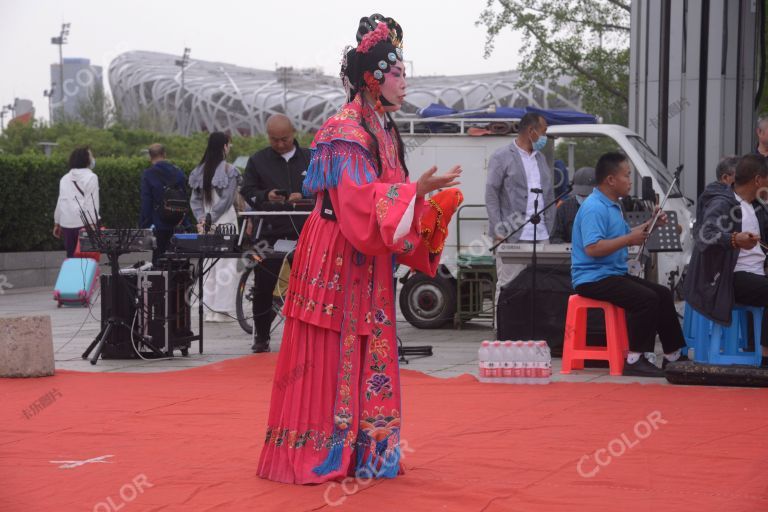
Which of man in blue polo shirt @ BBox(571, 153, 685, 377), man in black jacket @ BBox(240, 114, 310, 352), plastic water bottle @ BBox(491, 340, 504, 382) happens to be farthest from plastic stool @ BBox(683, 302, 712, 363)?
man in black jacket @ BBox(240, 114, 310, 352)

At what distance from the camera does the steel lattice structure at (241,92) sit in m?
94.4

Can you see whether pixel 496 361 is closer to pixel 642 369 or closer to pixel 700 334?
pixel 642 369

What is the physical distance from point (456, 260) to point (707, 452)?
655 cm

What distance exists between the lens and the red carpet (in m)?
5.06

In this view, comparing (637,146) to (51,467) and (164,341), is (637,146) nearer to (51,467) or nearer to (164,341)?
(164,341)

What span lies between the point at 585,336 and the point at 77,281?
8.12 metres

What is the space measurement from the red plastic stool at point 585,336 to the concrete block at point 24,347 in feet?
12.4

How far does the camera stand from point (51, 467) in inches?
227

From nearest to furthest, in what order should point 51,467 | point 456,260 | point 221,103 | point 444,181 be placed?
1. point 444,181
2. point 51,467
3. point 456,260
4. point 221,103

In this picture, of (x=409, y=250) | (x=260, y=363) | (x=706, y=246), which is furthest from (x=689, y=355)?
(x=409, y=250)

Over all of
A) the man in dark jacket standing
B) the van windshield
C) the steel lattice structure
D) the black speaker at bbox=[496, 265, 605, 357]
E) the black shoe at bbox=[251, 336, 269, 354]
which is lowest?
the black shoe at bbox=[251, 336, 269, 354]

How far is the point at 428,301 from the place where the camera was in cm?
1238

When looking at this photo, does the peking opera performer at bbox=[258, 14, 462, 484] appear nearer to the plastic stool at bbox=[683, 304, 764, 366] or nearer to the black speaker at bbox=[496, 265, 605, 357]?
the plastic stool at bbox=[683, 304, 764, 366]

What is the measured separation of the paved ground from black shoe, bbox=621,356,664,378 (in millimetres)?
111
